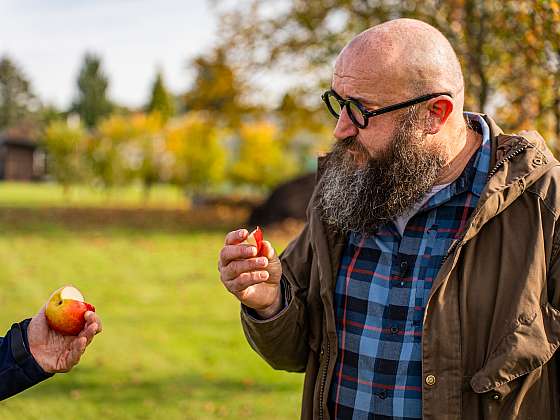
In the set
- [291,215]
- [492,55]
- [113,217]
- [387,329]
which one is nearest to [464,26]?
[492,55]

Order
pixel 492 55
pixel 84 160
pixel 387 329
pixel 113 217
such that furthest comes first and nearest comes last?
pixel 84 160 < pixel 113 217 < pixel 492 55 < pixel 387 329

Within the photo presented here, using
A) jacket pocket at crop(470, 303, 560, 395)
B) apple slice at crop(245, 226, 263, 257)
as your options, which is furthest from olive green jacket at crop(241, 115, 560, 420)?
apple slice at crop(245, 226, 263, 257)

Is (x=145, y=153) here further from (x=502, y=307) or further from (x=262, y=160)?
(x=502, y=307)

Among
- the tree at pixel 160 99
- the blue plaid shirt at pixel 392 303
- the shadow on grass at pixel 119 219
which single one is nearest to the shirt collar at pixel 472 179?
the blue plaid shirt at pixel 392 303

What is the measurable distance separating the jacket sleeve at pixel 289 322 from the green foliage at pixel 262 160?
95.0 feet

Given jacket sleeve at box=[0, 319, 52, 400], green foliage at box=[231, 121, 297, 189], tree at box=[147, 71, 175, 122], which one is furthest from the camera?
tree at box=[147, 71, 175, 122]

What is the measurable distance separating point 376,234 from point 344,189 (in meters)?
0.22

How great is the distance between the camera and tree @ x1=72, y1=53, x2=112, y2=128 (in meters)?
62.1

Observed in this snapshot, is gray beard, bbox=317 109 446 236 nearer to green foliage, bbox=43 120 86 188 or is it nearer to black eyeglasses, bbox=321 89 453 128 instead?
black eyeglasses, bbox=321 89 453 128

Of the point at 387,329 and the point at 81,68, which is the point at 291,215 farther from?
the point at 81,68

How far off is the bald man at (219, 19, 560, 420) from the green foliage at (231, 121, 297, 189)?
2915 centimetres

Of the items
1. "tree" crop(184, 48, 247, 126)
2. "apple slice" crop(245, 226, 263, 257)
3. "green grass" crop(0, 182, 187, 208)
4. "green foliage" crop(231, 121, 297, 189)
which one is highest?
"tree" crop(184, 48, 247, 126)

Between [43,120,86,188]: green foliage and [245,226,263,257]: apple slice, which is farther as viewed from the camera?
[43,120,86,188]: green foliage

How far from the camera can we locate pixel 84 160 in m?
31.7
